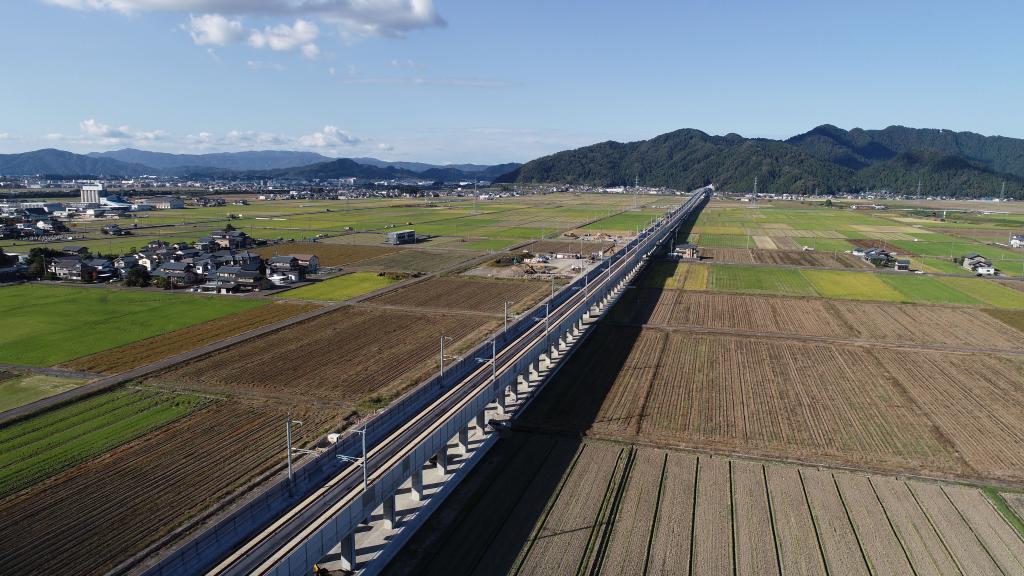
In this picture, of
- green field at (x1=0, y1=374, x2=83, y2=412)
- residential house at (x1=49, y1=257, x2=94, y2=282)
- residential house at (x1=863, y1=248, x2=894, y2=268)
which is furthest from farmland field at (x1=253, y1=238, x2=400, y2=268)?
residential house at (x1=863, y1=248, x2=894, y2=268)

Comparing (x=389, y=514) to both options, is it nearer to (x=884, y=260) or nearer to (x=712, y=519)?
(x=712, y=519)

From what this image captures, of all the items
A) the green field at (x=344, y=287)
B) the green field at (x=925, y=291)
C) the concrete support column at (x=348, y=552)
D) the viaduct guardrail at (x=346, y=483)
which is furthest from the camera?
the green field at (x=925, y=291)

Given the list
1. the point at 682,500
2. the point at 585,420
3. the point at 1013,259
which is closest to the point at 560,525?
the point at 682,500

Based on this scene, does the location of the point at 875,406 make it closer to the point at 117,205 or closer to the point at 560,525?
the point at 560,525

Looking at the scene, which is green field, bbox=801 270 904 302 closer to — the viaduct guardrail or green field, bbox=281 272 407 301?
the viaduct guardrail

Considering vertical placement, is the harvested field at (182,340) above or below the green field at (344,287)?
below

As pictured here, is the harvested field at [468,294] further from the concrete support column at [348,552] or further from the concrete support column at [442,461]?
the concrete support column at [348,552]

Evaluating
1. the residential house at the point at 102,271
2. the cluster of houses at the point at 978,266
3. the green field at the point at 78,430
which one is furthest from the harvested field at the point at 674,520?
the cluster of houses at the point at 978,266

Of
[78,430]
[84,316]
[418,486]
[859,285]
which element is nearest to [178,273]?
[84,316]
